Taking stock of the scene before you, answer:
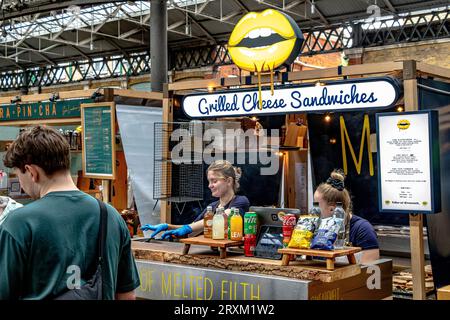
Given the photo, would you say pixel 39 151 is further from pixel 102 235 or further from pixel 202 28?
pixel 202 28

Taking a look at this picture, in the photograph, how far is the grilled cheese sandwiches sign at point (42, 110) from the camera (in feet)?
19.9

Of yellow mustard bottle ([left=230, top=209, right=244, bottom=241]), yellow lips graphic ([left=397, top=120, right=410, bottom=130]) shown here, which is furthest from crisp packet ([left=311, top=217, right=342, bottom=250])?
yellow lips graphic ([left=397, top=120, right=410, bottom=130])

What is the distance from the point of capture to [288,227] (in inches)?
135

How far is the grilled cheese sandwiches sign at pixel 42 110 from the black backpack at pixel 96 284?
13.0 ft

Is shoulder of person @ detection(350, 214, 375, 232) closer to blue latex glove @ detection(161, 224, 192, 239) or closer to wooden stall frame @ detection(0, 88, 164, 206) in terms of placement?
blue latex glove @ detection(161, 224, 192, 239)

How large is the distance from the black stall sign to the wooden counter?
1.32 metres

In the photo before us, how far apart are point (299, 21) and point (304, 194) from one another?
8.98 metres

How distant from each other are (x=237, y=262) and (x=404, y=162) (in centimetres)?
138

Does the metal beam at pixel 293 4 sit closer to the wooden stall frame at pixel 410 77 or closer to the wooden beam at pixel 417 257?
the wooden stall frame at pixel 410 77

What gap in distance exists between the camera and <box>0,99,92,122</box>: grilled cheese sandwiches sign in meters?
6.07

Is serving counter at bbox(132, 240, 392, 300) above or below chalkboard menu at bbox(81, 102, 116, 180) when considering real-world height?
below

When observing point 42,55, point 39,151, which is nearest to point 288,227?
point 39,151
